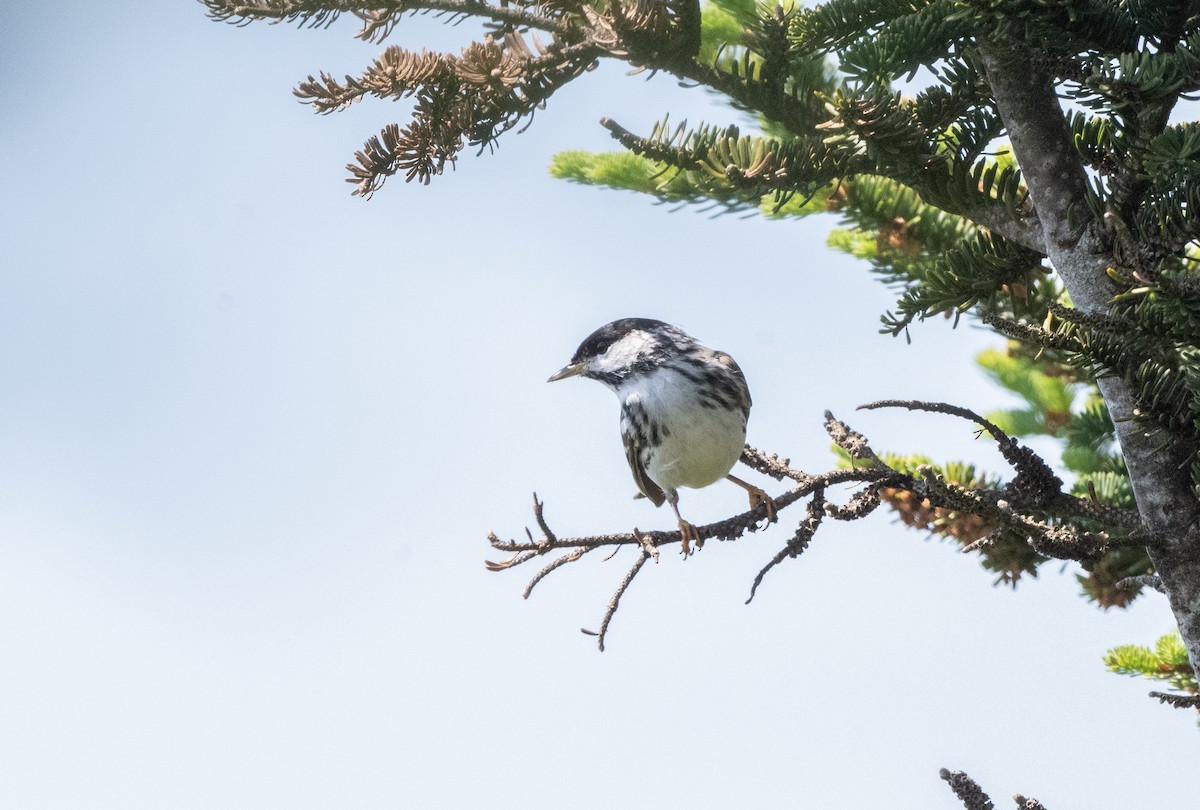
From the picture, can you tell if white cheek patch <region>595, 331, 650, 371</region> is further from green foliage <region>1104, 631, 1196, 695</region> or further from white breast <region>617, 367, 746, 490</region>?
green foliage <region>1104, 631, 1196, 695</region>

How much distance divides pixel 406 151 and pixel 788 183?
0.74 metres

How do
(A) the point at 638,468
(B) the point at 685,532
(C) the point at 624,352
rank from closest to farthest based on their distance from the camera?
(B) the point at 685,532, (A) the point at 638,468, (C) the point at 624,352

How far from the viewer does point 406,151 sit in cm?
229

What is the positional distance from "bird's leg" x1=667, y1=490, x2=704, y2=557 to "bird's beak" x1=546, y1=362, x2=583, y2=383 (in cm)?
63

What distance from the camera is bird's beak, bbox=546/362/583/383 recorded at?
163 inches

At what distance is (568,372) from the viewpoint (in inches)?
164

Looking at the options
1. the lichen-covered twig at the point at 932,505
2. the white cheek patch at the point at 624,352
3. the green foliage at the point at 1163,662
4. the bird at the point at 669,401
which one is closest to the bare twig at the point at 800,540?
the lichen-covered twig at the point at 932,505

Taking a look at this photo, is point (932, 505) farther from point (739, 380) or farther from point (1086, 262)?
point (739, 380)

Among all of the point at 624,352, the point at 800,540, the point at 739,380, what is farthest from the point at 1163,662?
the point at 624,352

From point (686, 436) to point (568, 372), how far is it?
2.27 feet

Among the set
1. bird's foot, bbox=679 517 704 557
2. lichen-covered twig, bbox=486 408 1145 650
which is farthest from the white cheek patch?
lichen-covered twig, bbox=486 408 1145 650

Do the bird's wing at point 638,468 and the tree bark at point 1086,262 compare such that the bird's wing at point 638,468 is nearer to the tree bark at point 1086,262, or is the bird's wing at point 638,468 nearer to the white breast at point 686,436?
the white breast at point 686,436

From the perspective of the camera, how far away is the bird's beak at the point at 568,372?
4148 mm

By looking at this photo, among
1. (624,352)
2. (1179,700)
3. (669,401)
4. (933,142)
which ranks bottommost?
(1179,700)
